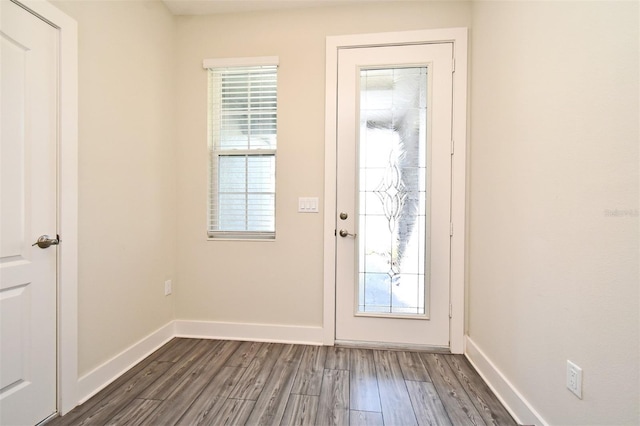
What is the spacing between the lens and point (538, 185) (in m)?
1.29

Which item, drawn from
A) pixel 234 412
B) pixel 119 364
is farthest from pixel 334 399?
pixel 119 364

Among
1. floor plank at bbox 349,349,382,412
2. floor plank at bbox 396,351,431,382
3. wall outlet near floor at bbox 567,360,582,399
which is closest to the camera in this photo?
wall outlet near floor at bbox 567,360,582,399

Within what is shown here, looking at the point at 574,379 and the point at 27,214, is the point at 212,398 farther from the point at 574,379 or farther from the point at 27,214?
the point at 574,379

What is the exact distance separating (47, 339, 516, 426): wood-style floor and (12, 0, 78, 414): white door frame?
224 mm

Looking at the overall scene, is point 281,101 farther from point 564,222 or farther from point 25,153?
point 564,222

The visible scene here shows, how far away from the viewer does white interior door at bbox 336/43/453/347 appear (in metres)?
2.08

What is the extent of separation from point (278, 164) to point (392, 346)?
1754 millimetres

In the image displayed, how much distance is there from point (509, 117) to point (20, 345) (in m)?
2.83

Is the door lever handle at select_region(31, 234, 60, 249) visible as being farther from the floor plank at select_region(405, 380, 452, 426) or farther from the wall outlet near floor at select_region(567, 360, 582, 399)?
the wall outlet near floor at select_region(567, 360, 582, 399)

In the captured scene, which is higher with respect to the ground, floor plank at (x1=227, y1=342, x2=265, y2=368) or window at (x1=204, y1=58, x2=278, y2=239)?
window at (x1=204, y1=58, x2=278, y2=239)

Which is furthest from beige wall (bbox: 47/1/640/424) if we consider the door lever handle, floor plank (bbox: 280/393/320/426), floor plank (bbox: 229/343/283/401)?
floor plank (bbox: 280/393/320/426)

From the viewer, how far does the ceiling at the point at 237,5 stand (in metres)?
2.12

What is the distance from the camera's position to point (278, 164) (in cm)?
222

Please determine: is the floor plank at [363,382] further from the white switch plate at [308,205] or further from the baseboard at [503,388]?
the white switch plate at [308,205]
